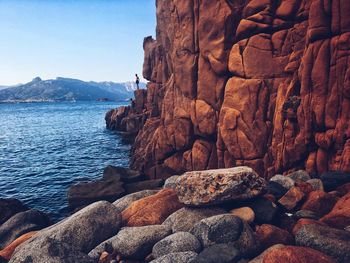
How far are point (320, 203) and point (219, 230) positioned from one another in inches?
192

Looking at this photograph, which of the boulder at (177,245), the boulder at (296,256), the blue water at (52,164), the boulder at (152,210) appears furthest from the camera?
the blue water at (52,164)

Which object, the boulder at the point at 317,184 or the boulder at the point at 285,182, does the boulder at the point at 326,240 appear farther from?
the boulder at the point at 285,182

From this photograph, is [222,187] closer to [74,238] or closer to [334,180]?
[74,238]

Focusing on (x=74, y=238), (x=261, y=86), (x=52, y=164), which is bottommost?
(x=52, y=164)

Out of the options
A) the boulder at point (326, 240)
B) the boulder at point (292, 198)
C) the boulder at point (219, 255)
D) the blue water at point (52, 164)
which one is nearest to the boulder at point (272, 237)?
the boulder at point (326, 240)

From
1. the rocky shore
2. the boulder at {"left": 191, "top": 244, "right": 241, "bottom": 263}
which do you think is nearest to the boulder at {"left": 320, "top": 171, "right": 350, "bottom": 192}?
the rocky shore

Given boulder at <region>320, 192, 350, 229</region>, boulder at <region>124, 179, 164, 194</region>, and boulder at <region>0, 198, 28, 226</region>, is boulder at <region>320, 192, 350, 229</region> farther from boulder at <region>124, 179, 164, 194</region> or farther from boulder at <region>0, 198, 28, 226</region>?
boulder at <region>0, 198, 28, 226</region>

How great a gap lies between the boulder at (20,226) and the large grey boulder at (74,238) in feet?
16.6

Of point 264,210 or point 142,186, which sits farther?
point 142,186

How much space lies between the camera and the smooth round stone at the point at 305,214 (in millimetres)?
10242

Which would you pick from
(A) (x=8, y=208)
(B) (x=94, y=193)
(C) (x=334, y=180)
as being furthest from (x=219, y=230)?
(A) (x=8, y=208)

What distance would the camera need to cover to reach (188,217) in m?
10.2

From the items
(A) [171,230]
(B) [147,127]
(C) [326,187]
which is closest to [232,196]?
(A) [171,230]

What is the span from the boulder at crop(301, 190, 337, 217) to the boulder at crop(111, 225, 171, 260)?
582 centimetres
